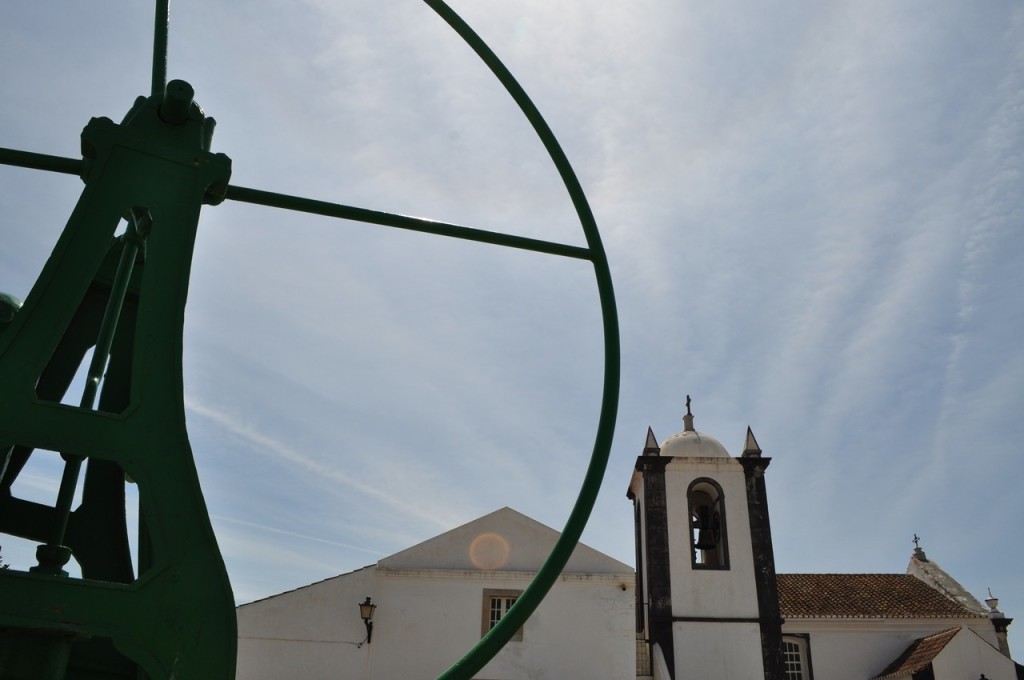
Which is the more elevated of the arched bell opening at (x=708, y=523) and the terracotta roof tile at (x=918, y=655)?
the arched bell opening at (x=708, y=523)

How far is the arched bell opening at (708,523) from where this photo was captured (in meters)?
21.5

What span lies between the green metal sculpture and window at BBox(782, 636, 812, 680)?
23966mm

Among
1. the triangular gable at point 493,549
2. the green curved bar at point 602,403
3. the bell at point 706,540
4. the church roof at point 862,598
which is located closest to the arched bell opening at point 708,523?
the bell at point 706,540

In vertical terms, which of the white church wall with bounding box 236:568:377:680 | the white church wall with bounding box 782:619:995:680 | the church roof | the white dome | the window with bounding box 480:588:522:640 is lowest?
the white church wall with bounding box 236:568:377:680

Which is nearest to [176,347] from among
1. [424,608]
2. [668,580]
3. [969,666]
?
[424,608]

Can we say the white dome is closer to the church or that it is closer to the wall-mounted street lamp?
the church

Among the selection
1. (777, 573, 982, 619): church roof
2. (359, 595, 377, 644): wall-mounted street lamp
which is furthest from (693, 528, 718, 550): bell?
(359, 595, 377, 644): wall-mounted street lamp

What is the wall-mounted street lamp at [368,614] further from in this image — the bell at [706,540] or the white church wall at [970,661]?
the white church wall at [970,661]

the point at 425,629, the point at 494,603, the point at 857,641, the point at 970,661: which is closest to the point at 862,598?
the point at 857,641

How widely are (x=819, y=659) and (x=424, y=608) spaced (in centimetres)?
1393

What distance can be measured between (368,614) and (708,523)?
37.3 feet

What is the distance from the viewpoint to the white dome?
22484mm

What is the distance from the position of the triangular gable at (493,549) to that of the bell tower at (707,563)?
6464mm

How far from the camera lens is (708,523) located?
890 inches
